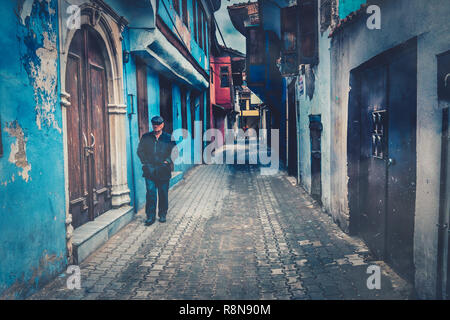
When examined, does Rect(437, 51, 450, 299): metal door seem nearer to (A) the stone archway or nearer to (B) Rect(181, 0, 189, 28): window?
(A) the stone archway

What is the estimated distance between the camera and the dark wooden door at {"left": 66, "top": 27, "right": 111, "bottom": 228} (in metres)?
4.61

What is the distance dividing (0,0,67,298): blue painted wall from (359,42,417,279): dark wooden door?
3723 mm

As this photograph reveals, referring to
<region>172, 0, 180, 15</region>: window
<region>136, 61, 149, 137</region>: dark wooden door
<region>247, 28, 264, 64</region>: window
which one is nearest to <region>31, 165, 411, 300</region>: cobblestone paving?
<region>136, 61, 149, 137</region>: dark wooden door

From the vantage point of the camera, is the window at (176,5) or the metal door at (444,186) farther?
the window at (176,5)

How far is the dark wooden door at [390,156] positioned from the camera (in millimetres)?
3332

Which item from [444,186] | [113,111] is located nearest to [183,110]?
[113,111]

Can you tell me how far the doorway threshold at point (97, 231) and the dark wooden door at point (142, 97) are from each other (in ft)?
6.29

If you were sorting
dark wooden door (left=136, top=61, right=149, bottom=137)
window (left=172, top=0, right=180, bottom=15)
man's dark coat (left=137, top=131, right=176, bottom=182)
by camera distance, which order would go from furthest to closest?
window (left=172, top=0, right=180, bottom=15), dark wooden door (left=136, top=61, right=149, bottom=137), man's dark coat (left=137, top=131, right=176, bottom=182)

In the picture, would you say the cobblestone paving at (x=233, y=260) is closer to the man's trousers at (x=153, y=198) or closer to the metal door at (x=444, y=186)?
the man's trousers at (x=153, y=198)

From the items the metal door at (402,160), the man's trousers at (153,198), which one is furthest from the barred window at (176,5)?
the metal door at (402,160)

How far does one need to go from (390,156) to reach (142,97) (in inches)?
201

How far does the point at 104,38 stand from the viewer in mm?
5395

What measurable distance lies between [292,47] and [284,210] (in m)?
3.97

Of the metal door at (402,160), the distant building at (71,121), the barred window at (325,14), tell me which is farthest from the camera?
the barred window at (325,14)
